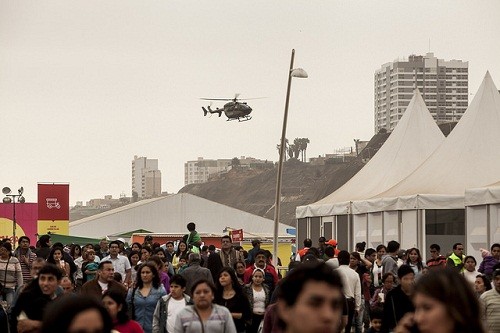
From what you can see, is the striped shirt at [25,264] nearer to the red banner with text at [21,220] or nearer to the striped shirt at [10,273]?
the striped shirt at [10,273]

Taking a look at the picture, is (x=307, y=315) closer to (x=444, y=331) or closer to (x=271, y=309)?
(x=444, y=331)

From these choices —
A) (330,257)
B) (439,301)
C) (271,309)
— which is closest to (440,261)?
(330,257)

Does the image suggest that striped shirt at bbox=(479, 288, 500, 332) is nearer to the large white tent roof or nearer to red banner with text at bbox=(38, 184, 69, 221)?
the large white tent roof

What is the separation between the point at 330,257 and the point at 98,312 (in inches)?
729

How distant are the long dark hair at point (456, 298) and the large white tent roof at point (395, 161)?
1489 inches

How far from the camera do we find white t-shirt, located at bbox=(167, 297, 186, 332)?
1576 cm

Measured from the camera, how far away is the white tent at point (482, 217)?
29641 millimetres

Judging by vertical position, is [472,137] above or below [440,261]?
above

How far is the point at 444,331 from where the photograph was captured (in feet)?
15.6

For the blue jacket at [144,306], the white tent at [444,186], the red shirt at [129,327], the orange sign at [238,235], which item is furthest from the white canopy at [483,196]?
the red shirt at [129,327]

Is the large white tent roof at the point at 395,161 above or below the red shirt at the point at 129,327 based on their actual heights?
above

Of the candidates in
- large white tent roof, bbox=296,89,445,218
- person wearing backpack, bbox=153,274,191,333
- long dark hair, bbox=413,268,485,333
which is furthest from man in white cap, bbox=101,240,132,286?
large white tent roof, bbox=296,89,445,218

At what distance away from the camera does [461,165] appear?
3762 cm

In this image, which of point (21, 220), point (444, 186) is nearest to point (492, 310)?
point (444, 186)
